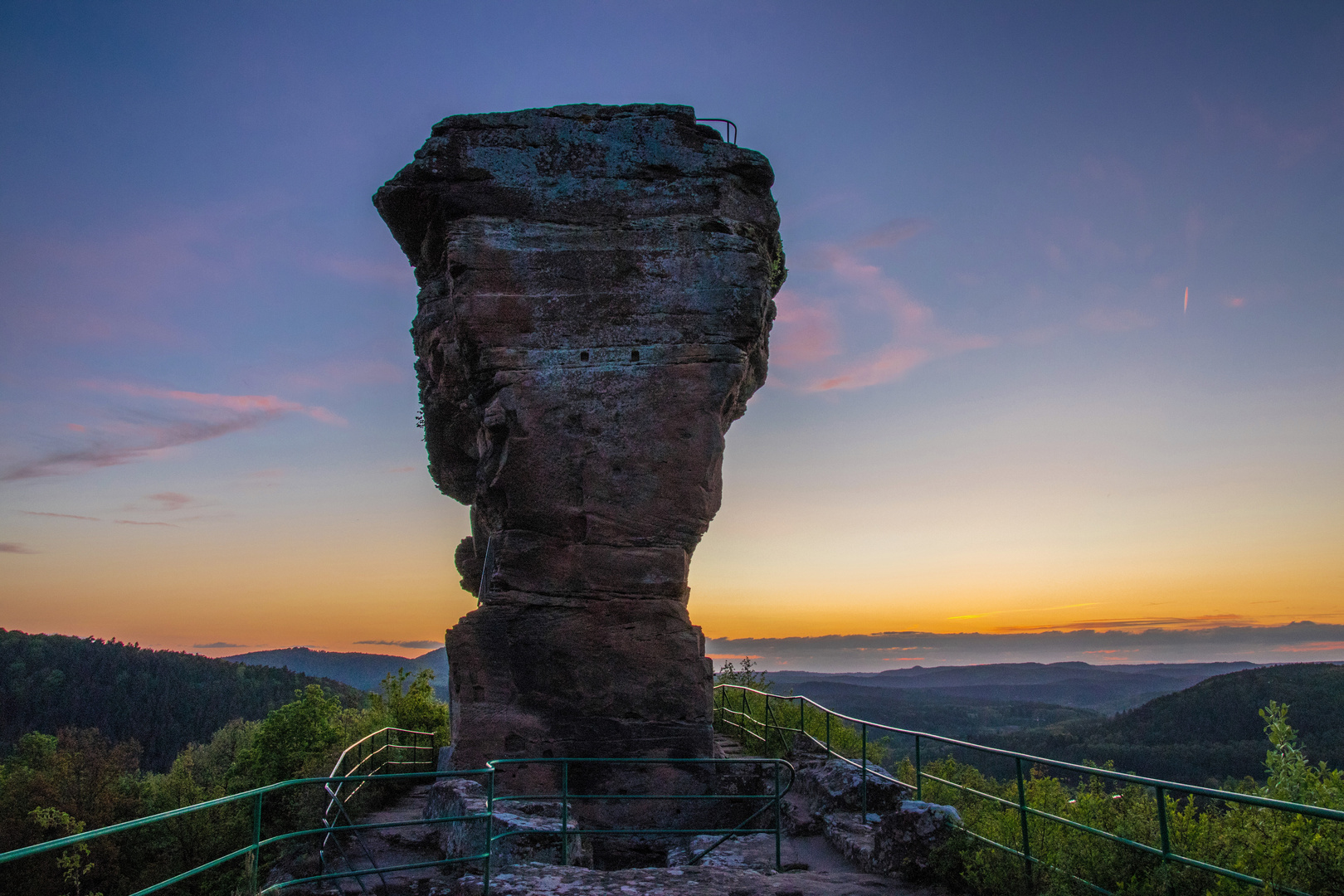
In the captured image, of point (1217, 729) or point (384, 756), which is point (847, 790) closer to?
point (384, 756)

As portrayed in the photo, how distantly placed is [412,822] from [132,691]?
7927 centimetres

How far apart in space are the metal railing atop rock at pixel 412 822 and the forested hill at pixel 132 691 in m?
53.4

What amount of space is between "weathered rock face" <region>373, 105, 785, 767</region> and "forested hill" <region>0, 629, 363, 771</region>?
54.4 m

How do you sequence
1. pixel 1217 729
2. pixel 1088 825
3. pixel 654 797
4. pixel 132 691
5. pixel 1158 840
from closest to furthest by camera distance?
pixel 1158 840 → pixel 1088 825 → pixel 654 797 → pixel 1217 729 → pixel 132 691

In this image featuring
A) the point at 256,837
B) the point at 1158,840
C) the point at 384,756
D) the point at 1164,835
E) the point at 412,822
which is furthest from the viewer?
the point at 384,756

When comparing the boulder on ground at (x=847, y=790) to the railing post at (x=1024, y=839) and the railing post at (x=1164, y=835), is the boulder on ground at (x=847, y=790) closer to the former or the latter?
the railing post at (x=1024, y=839)

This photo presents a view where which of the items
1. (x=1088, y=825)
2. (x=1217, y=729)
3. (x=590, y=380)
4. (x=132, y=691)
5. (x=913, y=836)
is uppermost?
(x=590, y=380)

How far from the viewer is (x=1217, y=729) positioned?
26.0 metres

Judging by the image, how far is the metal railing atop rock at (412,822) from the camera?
14.4 feet

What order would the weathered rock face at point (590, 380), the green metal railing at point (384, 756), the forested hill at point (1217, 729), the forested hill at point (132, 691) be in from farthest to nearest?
the forested hill at point (132, 691) → the forested hill at point (1217, 729) → the green metal railing at point (384, 756) → the weathered rock face at point (590, 380)

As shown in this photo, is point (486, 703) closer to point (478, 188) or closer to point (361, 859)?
point (361, 859)

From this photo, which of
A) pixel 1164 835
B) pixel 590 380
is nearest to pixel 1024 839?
pixel 1164 835

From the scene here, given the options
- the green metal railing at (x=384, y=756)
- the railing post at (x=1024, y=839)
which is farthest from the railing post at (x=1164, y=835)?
the green metal railing at (x=384, y=756)

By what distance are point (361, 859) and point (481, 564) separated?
5470 millimetres
